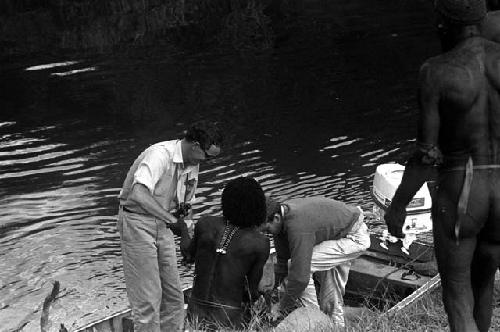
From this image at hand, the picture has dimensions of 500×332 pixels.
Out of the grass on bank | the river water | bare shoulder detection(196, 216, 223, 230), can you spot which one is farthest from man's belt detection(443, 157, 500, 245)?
the river water

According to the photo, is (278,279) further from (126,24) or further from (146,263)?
(126,24)

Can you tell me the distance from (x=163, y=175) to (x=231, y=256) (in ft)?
2.81

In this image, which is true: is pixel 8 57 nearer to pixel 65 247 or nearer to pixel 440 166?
pixel 65 247

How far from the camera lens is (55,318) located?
9953 millimetres

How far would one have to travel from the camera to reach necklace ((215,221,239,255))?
687cm

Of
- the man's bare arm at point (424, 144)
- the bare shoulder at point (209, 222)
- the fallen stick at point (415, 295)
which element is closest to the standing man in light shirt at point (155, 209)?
the bare shoulder at point (209, 222)

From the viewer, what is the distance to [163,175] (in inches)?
284

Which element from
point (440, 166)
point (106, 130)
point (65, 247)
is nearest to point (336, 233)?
point (440, 166)

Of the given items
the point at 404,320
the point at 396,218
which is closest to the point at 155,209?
the point at 404,320

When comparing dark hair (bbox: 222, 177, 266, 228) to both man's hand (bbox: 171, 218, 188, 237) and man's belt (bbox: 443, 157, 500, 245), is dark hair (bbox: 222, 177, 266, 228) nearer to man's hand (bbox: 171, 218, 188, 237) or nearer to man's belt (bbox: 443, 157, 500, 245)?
man's hand (bbox: 171, 218, 188, 237)

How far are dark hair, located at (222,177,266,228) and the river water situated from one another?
3.51 meters

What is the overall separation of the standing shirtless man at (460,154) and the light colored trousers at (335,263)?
7.81 ft

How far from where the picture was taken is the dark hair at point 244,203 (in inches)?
266

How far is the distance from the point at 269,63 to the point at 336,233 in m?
15.2
